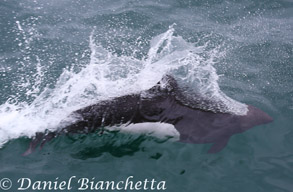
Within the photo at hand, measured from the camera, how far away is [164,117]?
6.61 m

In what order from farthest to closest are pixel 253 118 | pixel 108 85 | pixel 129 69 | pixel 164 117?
pixel 129 69 < pixel 108 85 < pixel 253 118 < pixel 164 117

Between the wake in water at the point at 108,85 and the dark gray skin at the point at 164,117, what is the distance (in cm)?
18

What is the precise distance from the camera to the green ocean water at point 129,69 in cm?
593

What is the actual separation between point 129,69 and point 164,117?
1.74 metres

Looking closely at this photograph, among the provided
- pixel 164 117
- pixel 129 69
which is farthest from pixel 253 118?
pixel 129 69

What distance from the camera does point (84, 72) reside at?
298 inches

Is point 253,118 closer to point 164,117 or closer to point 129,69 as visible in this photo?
point 164,117

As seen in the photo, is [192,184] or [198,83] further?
[198,83]

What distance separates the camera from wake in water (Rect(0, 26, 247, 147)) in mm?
6605

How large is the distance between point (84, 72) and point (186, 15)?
4549 mm

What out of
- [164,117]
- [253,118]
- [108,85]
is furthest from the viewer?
[108,85]

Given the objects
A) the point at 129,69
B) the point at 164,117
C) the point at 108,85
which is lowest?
the point at 164,117

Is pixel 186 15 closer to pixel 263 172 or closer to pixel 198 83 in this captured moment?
pixel 198 83

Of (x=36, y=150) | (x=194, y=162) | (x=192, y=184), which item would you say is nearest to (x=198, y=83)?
(x=194, y=162)
